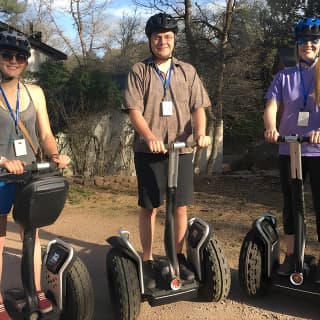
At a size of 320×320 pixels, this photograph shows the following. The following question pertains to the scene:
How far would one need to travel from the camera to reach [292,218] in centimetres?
353

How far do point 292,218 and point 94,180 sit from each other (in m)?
5.46

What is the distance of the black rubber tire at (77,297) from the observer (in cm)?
297

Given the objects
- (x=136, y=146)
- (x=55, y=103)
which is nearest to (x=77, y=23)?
(x=55, y=103)

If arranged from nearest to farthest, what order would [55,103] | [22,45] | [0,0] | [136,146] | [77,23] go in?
[22,45]
[136,146]
[55,103]
[77,23]
[0,0]

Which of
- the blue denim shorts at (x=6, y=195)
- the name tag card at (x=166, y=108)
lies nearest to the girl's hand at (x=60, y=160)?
the blue denim shorts at (x=6, y=195)

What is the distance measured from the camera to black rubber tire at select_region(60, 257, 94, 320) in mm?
2971

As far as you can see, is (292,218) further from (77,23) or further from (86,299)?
(77,23)

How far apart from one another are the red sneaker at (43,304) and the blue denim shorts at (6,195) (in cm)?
61

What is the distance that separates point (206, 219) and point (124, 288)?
115 inches

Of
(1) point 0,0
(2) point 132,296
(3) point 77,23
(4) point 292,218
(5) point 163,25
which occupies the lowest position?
(2) point 132,296

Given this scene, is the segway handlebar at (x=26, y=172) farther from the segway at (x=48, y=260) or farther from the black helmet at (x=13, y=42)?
the black helmet at (x=13, y=42)

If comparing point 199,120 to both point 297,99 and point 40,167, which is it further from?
point 40,167

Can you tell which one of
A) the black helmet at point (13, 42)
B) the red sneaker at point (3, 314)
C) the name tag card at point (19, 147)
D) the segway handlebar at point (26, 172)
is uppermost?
the black helmet at point (13, 42)

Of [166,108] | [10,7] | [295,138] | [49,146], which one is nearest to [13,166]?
[49,146]
